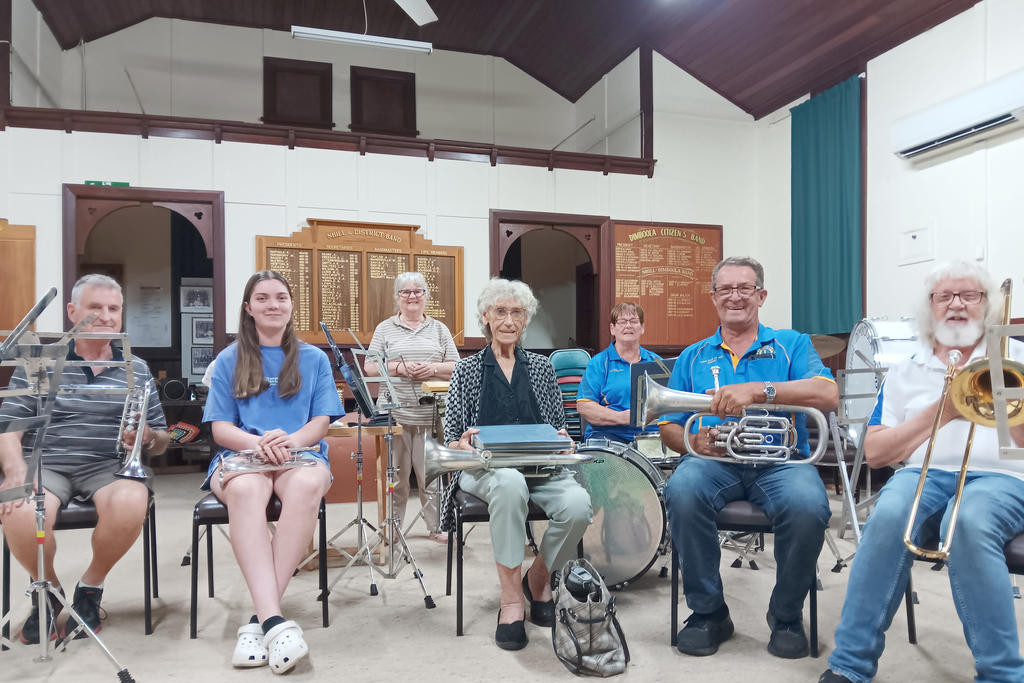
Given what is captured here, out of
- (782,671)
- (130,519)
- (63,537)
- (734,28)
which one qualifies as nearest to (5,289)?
(63,537)

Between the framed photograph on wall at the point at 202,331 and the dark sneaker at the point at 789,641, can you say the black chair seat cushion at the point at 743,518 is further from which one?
the framed photograph on wall at the point at 202,331

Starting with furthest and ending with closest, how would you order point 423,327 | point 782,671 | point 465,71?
point 465,71, point 423,327, point 782,671

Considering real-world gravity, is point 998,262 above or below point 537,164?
below

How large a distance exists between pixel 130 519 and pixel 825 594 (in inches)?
110

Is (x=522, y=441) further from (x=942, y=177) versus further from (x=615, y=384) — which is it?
(x=942, y=177)

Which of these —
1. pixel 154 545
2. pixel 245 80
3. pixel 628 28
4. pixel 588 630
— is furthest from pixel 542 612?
pixel 245 80

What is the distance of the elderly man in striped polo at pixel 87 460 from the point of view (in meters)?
2.42

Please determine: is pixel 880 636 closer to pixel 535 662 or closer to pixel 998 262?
pixel 535 662

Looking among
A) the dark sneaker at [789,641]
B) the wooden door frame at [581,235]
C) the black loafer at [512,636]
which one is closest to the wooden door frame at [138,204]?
the wooden door frame at [581,235]

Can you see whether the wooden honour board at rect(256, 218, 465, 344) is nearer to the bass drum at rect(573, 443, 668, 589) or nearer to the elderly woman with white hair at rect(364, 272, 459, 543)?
the elderly woman with white hair at rect(364, 272, 459, 543)

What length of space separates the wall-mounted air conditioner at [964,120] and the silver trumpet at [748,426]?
387 cm

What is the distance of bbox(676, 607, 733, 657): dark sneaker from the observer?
233 cm

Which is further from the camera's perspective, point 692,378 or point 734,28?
point 734,28

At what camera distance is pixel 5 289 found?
5.88m
